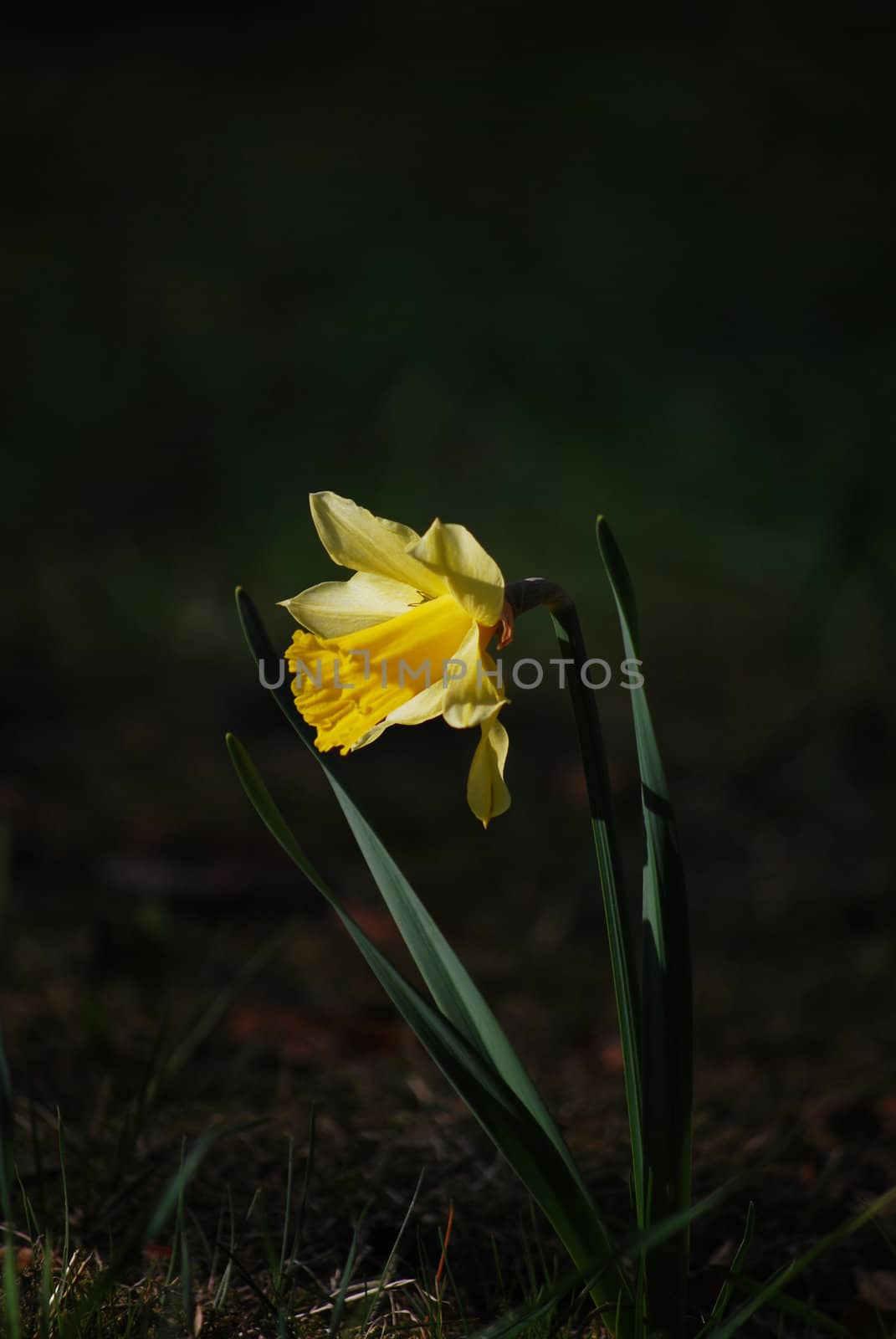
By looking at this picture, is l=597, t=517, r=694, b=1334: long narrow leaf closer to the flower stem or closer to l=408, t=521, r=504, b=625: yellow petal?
the flower stem

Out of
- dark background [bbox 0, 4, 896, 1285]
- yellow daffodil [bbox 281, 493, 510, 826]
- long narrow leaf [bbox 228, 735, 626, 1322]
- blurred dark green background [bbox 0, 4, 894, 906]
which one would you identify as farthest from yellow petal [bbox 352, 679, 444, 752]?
blurred dark green background [bbox 0, 4, 894, 906]

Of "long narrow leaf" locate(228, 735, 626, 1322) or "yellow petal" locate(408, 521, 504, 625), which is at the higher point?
"yellow petal" locate(408, 521, 504, 625)

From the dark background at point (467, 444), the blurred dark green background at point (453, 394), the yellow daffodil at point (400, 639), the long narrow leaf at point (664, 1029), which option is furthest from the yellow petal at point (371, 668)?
the blurred dark green background at point (453, 394)

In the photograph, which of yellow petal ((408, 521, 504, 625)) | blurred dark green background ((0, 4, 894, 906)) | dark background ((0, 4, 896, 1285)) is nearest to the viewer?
yellow petal ((408, 521, 504, 625))

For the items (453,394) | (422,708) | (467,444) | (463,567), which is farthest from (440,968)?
(453,394)

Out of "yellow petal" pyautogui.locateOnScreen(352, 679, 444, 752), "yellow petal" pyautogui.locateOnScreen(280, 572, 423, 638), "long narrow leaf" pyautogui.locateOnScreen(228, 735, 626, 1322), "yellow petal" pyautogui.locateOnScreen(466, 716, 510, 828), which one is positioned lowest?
"long narrow leaf" pyautogui.locateOnScreen(228, 735, 626, 1322)

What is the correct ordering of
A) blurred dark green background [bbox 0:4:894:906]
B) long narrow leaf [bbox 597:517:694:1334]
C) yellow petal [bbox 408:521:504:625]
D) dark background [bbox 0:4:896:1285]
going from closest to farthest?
1. yellow petal [bbox 408:521:504:625]
2. long narrow leaf [bbox 597:517:694:1334]
3. dark background [bbox 0:4:896:1285]
4. blurred dark green background [bbox 0:4:894:906]
